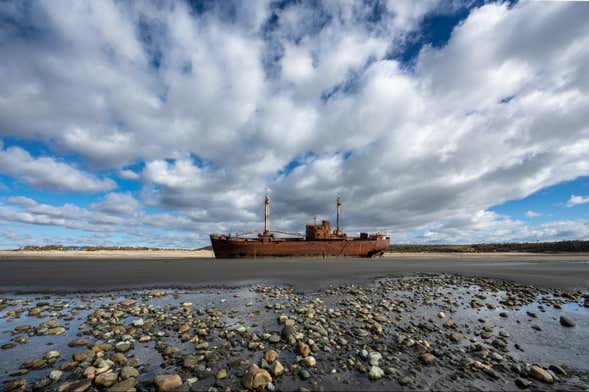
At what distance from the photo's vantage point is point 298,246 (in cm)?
4316

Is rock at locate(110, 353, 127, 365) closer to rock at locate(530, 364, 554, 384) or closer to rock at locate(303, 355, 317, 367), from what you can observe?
rock at locate(303, 355, 317, 367)

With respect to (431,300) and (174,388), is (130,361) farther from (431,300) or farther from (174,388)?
(431,300)

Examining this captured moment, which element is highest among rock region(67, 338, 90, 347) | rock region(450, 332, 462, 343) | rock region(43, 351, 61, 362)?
rock region(43, 351, 61, 362)

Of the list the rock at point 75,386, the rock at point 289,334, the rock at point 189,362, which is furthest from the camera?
the rock at point 289,334

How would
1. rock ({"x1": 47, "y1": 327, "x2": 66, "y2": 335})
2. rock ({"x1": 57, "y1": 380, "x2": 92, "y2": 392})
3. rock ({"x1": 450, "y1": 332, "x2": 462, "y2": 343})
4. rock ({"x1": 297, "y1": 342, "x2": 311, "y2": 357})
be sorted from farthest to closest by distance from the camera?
rock ({"x1": 47, "y1": 327, "x2": 66, "y2": 335}) < rock ({"x1": 450, "y1": 332, "x2": 462, "y2": 343}) < rock ({"x1": 297, "y1": 342, "x2": 311, "y2": 357}) < rock ({"x1": 57, "y1": 380, "x2": 92, "y2": 392})

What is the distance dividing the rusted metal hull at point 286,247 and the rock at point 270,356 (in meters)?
38.5

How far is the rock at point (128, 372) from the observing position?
12.3 feet

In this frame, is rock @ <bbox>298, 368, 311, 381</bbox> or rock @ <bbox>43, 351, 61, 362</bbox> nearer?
rock @ <bbox>298, 368, 311, 381</bbox>

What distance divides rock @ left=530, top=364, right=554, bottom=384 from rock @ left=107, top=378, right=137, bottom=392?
20.7 ft

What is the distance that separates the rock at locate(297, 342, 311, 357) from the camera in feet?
14.8

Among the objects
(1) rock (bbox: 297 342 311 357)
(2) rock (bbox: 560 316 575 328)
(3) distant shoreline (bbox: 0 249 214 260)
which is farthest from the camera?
(3) distant shoreline (bbox: 0 249 214 260)

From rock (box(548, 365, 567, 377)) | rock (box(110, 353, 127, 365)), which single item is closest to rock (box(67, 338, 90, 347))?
rock (box(110, 353, 127, 365))

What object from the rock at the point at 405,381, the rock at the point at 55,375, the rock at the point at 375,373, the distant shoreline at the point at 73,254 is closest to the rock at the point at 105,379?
the rock at the point at 55,375

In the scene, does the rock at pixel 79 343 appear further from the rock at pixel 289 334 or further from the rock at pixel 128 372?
the rock at pixel 289 334
